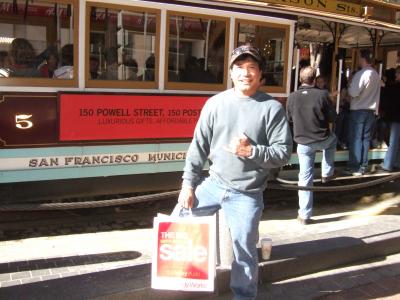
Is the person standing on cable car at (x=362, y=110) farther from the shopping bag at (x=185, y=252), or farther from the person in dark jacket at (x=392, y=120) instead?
the shopping bag at (x=185, y=252)

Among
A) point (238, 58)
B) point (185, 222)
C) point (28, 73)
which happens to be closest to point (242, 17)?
point (28, 73)

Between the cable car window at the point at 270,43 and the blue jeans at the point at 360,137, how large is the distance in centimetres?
131

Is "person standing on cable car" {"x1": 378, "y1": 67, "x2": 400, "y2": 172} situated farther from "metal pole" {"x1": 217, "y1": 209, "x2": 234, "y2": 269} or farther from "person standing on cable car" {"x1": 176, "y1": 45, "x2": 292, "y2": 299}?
"person standing on cable car" {"x1": 176, "y1": 45, "x2": 292, "y2": 299}

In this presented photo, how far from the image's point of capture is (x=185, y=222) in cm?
299

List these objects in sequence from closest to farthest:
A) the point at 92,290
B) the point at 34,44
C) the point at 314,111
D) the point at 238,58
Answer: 1. the point at 238,58
2. the point at 92,290
3. the point at 34,44
4. the point at 314,111

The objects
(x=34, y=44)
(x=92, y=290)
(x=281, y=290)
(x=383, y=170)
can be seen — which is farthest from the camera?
(x=383, y=170)

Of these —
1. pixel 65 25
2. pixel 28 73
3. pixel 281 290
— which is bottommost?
pixel 281 290

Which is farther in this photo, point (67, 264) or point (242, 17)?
point (242, 17)

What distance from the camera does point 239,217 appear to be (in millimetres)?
3029

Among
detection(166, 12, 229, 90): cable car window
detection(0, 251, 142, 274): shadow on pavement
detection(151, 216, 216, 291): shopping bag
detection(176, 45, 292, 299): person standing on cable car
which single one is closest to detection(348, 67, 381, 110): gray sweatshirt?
detection(166, 12, 229, 90): cable car window

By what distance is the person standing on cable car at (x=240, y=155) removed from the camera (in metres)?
Answer: 2.92

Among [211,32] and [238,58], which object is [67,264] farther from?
[211,32]

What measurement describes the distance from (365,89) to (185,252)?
4834 mm

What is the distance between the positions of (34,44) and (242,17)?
A: 7.80 feet
